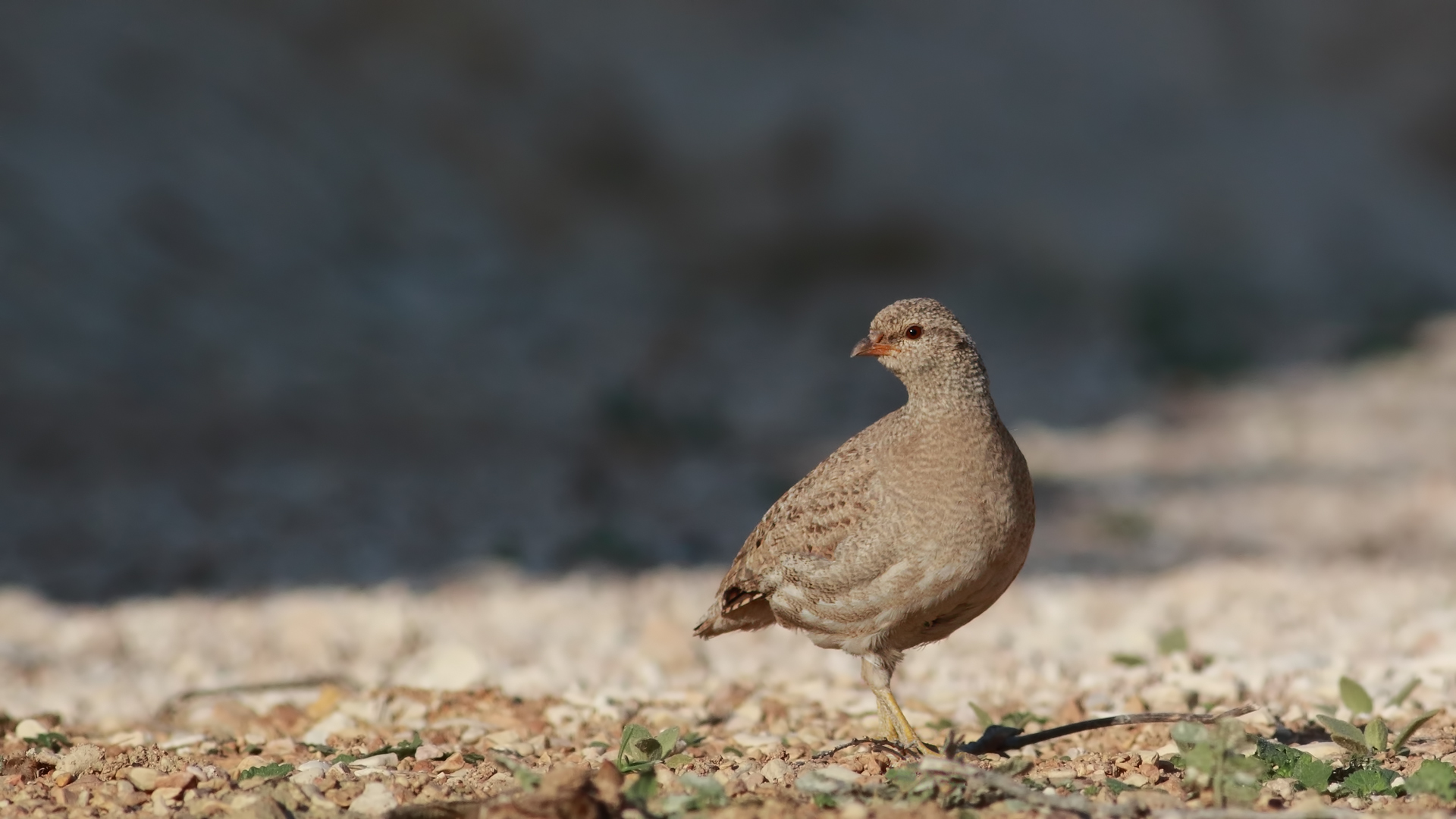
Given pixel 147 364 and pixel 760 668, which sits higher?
pixel 147 364

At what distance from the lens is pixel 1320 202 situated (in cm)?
1745

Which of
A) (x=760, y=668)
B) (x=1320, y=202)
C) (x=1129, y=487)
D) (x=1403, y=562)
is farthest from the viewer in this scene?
(x=1320, y=202)

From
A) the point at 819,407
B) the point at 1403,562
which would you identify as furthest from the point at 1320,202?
the point at 1403,562

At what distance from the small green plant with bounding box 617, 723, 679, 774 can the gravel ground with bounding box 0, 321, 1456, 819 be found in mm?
129

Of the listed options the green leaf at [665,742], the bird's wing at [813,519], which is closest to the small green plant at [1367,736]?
the bird's wing at [813,519]

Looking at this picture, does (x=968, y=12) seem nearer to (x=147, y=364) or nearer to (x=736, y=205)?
(x=736, y=205)

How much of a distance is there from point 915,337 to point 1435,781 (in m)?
1.98

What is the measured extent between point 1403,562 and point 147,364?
9.44 metres

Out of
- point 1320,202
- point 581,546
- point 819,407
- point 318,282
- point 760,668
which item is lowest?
point 760,668

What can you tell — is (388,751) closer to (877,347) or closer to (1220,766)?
(877,347)

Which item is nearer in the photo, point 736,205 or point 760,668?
point 760,668

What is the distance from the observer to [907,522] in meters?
4.37

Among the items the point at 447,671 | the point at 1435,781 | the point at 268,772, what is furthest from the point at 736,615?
the point at 1435,781

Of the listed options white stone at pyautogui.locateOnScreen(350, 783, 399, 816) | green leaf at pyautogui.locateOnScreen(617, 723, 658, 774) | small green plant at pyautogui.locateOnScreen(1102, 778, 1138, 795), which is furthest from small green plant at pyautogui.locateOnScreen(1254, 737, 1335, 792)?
white stone at pyautogui.locateOnScreen(350, 783, 399, 816)
